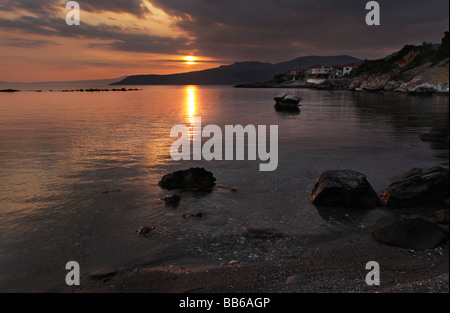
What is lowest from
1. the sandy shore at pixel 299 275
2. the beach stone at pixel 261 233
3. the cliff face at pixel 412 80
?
the sandy shore at pixel 299 275

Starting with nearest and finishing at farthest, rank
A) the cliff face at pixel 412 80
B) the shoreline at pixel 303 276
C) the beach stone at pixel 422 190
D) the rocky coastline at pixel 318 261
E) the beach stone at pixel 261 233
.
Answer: the shoreline at pixel 303 276, the rocky coastline at pixel 318 261, the beach stone at pixel 261 233, the beach stone at pixel 422 190, the cliff face at pixel 412 80

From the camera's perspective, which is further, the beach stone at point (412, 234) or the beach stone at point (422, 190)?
the beach stone at point (422, 190)

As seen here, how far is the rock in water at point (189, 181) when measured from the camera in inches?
561

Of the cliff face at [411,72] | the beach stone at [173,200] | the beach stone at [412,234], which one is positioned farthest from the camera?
the cliff face at [411,72]

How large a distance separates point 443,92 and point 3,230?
109m

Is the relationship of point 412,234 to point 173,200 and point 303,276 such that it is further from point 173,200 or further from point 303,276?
point 173,200

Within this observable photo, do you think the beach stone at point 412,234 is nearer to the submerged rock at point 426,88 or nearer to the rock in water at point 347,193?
the rock in water at point 347,193

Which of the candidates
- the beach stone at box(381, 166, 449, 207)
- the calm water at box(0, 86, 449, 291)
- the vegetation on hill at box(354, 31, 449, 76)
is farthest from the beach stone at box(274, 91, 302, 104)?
the vegetation on hill at box(354, 31, 449, 76)

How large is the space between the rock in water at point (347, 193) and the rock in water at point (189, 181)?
495 cm

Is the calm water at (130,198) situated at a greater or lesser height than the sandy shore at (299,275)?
greater

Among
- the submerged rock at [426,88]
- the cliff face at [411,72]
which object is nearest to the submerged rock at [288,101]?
the cliff face at [411,72]

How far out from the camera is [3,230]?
1014 centimetres

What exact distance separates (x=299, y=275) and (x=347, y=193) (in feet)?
18.1
